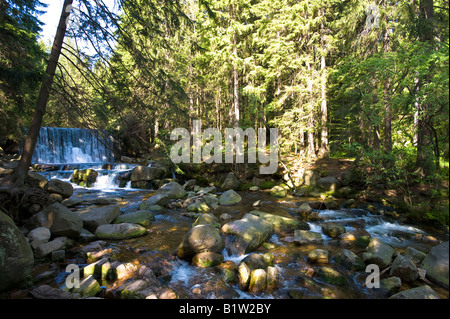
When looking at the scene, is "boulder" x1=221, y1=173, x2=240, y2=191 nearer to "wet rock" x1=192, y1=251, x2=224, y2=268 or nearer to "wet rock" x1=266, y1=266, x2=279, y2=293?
"wet rock" x1=192, y1=251, x2=224, y2=268

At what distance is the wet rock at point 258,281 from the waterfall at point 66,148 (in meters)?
16.5

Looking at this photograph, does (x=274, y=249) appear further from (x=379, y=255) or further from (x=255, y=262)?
(x=379, y=255)

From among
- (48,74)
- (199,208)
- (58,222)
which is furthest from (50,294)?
(199,208)

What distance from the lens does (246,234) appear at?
569 cm

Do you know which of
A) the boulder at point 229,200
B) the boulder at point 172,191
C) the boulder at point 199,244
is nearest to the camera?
the boulder at point 199,244

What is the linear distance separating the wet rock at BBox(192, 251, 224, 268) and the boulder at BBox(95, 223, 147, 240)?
2330mm

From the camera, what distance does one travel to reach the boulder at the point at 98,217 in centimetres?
638

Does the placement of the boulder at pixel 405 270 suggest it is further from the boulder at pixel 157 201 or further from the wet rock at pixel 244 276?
the boulder at pixel 157 201

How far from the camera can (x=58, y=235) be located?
216 inches

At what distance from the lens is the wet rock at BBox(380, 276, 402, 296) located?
3824 mm

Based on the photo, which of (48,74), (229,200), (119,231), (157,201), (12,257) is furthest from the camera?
(229,200)

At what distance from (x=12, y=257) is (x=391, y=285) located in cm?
639

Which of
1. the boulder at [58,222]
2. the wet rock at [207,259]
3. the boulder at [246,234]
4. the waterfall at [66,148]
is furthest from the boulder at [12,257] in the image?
the waterfall at [66,148]
